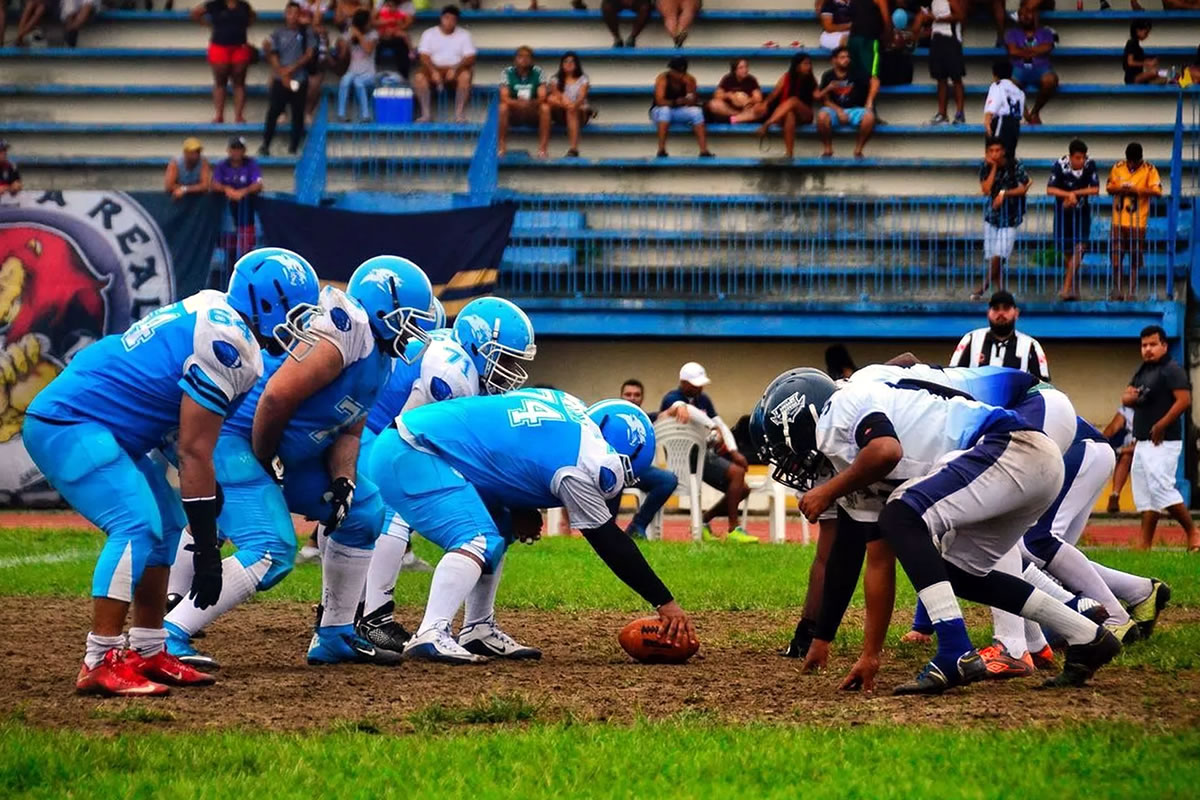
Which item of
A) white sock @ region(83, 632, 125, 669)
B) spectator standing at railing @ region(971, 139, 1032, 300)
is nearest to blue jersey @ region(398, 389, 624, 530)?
white sock @ region(83, 632, 125, 669)

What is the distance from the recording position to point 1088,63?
2400 centimetres

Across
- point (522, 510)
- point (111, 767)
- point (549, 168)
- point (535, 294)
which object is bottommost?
point (111, 767)

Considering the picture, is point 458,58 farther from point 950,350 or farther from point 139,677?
point 139,677

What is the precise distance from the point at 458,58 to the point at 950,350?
25.4 ft

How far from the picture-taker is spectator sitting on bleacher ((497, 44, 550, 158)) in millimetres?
23328

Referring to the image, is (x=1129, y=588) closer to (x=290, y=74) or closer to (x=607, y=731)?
(x=607, y=731)

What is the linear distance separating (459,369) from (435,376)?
0.14 m

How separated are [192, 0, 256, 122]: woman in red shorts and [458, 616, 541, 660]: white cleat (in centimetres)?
1648

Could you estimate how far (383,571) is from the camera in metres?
9.66

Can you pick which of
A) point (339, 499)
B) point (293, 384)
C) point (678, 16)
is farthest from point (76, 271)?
point (293, 384)

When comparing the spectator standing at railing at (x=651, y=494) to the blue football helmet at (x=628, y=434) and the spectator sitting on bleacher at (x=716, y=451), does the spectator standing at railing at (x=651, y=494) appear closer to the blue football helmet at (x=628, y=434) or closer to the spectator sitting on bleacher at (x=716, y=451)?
the spectator sitting on bleacher at (x=716, y=451)

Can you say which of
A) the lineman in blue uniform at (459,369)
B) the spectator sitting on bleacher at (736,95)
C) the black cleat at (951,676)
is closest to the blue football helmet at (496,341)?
the lineman in blue uniform at (459,369)

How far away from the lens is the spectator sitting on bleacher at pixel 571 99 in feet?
76.3

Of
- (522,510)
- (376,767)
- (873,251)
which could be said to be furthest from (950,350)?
(376,767)
